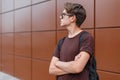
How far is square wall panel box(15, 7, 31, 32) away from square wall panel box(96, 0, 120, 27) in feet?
9.24

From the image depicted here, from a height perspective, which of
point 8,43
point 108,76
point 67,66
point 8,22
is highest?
point 8,22

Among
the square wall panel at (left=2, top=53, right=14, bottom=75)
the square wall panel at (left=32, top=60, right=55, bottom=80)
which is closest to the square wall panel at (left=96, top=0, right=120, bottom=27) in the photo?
the square wall panel at (left=32, top=60, right=55, bottom=80)

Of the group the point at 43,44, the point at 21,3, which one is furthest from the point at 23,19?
the point at 43,44

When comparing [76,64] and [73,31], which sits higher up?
[73,31]

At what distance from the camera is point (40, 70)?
18.5ft

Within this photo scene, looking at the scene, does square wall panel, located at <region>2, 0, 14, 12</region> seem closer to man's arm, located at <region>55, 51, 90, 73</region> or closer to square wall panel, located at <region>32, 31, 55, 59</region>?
square wall panel, located at <region>32, 31, 55, 59</region>

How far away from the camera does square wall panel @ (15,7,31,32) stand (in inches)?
248

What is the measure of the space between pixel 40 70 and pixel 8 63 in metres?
2.40

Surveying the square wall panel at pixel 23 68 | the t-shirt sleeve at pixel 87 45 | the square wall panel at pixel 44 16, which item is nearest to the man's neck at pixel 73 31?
the t-shirt sleeve at pixel 87 45

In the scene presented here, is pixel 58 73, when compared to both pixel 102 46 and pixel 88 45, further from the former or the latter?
pixel 102 46

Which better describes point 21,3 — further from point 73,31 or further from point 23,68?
point 73,31

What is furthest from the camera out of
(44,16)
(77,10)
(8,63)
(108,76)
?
(8,63)

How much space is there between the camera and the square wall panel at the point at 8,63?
24.4 ft

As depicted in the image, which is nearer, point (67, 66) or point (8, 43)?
point (67, 66)
